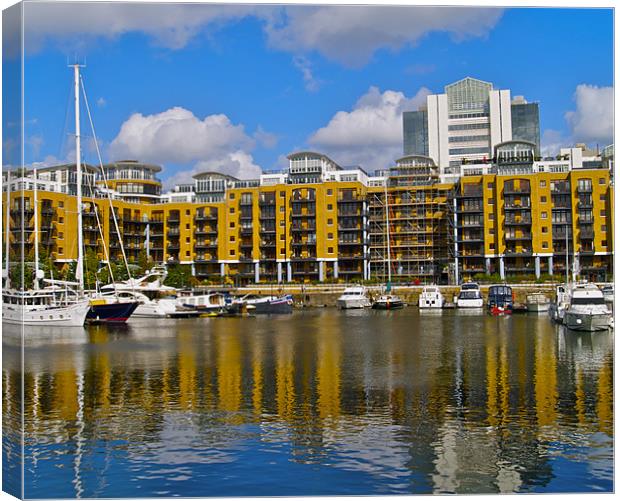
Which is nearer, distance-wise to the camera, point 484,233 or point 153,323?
point 153,323

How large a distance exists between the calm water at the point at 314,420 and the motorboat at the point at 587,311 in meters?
7.79

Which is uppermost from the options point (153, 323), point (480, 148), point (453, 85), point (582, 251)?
point (453, 85)

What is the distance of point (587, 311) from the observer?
3762 centimetres

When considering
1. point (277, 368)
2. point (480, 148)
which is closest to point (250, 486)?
point (277, 368)

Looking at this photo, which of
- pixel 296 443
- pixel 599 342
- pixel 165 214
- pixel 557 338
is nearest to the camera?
pixel 296 443

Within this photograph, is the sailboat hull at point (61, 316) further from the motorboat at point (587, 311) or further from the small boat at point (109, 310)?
the motorboat at point (587, 311)

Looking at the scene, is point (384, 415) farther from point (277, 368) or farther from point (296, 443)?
point (277, 368)

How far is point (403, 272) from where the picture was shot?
280 feet

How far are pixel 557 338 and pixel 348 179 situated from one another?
54.8 metres

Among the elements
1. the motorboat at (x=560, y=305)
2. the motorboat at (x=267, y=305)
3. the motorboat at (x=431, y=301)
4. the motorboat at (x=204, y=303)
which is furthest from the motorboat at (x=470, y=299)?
the motorboat at (x=204, y=303)

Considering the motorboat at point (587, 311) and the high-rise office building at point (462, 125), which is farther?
the high-rise office building at point (462, 125)

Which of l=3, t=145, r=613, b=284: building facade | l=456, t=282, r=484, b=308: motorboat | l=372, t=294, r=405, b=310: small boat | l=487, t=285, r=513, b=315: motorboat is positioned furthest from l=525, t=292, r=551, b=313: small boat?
l=3, t=145, r=613, b=284: building facade

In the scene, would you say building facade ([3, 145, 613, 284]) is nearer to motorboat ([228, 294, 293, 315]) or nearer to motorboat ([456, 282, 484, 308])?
motorboat ([456, 282, 484, 308])

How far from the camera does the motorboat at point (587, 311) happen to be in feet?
123
